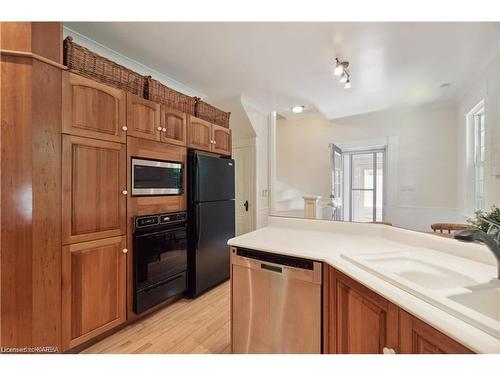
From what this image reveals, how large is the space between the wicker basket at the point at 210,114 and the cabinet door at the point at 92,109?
2.91ft

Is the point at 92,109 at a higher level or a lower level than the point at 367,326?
higher

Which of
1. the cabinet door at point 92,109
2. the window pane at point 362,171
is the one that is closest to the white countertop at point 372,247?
the window pane at point 362,171

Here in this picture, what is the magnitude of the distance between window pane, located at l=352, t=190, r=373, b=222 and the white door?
1652mm

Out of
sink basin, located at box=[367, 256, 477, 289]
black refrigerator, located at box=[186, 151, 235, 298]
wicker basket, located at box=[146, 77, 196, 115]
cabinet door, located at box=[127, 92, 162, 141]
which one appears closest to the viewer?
sink basin, located at box=[367, 256, 477, 289]

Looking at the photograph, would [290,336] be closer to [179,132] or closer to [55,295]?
[55,295]

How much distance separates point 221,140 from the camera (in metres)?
2.77

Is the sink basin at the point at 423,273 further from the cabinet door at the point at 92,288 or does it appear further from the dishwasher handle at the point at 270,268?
the cabinet door at the point at 92,288

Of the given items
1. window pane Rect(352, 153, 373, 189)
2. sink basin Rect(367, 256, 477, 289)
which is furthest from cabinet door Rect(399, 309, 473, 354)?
window pane Rect(352, 153, 373, 189)

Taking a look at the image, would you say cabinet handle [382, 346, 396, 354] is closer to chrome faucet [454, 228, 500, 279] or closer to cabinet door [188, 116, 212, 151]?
chrome faucet [454, 228, 500, 279]

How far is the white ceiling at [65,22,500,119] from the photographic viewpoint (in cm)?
144

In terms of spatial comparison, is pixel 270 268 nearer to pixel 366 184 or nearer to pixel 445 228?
pixel 445 228

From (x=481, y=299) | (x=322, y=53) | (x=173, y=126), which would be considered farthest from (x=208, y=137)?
(x=481, y=299)

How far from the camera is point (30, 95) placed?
50.4 inches

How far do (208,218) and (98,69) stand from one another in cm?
162
